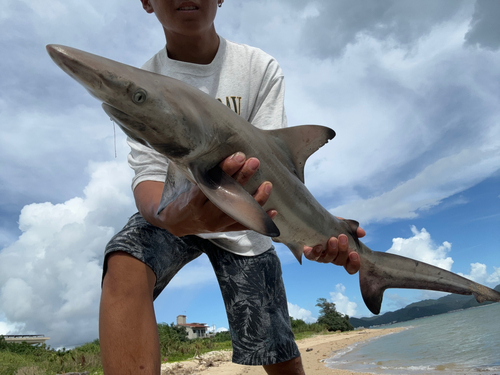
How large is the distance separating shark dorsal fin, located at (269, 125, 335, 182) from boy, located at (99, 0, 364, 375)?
55cm

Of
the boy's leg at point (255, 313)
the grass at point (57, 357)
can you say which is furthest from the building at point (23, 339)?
the boy's leg at point (255, 313)

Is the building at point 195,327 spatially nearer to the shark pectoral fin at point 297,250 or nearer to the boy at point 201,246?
the boy at point 201,246

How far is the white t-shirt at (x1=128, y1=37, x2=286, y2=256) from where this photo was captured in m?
3.19

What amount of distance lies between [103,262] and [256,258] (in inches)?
52.7

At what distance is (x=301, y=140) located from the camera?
2826 mm

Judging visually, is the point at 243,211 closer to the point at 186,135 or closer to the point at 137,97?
the point at 186,135

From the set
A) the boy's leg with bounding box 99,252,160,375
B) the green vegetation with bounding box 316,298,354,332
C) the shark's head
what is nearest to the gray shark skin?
the shark's head

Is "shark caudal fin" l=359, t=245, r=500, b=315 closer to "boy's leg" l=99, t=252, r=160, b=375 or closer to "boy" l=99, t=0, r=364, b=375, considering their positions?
"boy" l=99, t=0, r=364, b=375

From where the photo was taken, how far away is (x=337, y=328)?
5381cm

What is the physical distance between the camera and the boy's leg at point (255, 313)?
316cm

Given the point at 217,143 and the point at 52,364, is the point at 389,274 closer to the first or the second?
the point at 217,143

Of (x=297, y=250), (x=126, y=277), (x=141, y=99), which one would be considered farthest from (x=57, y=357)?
(x=141, y=99)

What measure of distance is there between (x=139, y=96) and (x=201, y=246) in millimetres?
1839

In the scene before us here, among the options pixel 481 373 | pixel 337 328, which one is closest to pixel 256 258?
pixel 481 373
